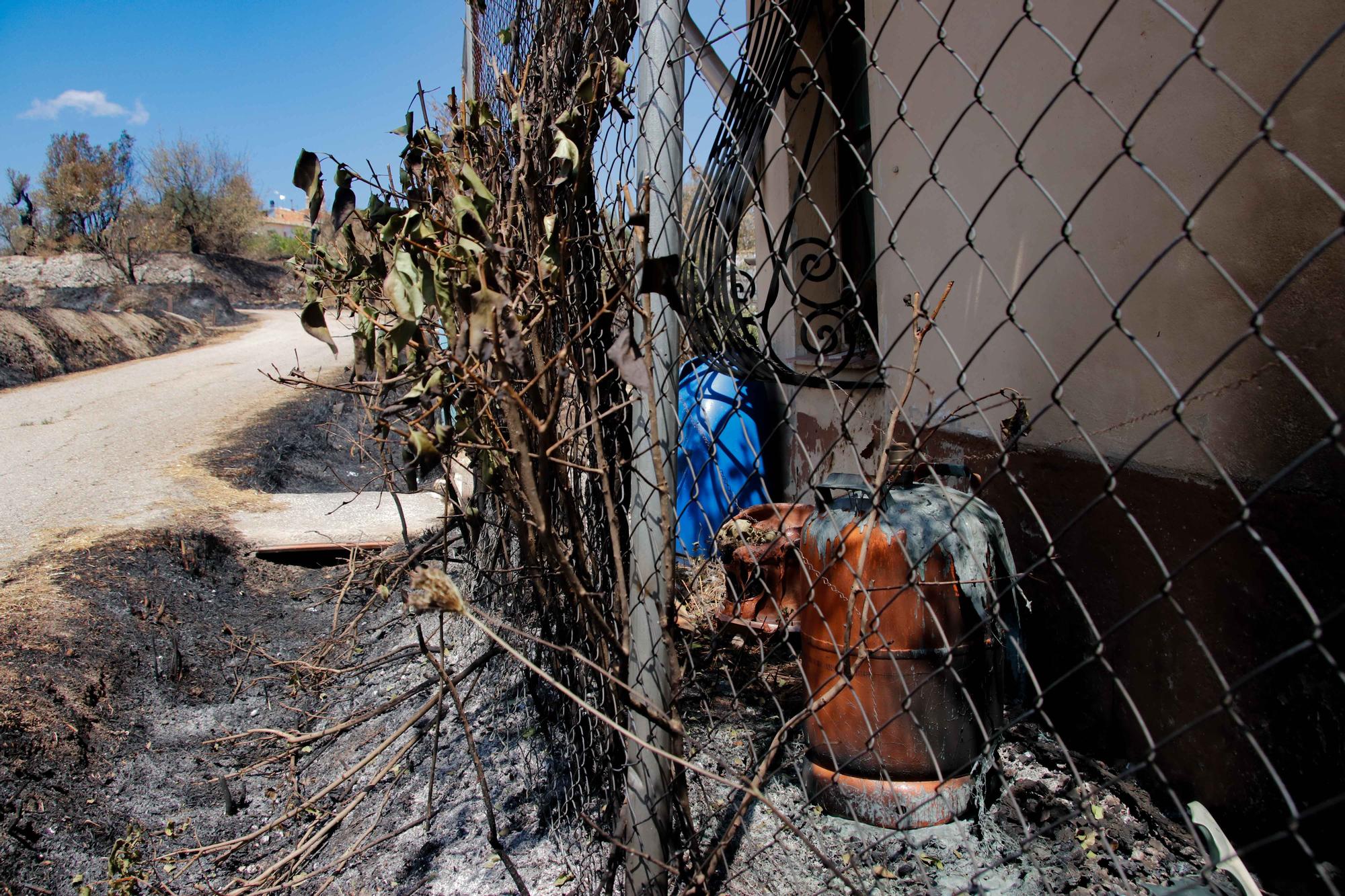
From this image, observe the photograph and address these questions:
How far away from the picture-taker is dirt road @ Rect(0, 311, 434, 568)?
4.11 m

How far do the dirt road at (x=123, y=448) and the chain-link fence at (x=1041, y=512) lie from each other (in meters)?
1.60

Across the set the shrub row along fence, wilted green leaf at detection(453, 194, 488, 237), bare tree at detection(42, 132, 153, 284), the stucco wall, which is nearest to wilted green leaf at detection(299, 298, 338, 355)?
the shrub row along fence

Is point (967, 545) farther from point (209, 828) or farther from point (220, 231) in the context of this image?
point (220, 231)

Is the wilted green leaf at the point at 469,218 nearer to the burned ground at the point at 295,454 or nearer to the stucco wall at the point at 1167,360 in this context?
the stucco wall at the point at 1167,360

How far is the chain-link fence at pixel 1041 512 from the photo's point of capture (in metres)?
1.17

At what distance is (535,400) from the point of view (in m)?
1.31

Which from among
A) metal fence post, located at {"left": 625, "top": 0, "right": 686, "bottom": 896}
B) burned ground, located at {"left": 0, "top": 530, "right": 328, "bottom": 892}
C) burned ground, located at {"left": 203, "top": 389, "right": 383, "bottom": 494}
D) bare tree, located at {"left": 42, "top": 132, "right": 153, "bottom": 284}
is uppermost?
bare tree, located at {"left": 42, "top": 132, "right": 153, "bottom": 284}

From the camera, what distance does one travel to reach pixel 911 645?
1.67 metres

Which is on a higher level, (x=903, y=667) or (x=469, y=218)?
(x=469, y=218)

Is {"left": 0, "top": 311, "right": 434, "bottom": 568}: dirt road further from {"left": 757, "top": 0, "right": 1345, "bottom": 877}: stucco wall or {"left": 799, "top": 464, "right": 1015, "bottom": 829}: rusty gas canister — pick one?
{"left": 757, "top": 0, "right": 1345, "bottom": 877}: stucco wall

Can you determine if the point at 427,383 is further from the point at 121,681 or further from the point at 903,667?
the point at 121,681

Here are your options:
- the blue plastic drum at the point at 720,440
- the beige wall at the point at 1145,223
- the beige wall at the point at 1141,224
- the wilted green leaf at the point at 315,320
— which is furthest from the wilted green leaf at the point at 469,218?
the blue plastic drum at the point at 720,440

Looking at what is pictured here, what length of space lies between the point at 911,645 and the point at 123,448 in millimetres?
6326

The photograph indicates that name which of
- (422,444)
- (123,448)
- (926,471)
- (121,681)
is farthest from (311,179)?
(123,448)
